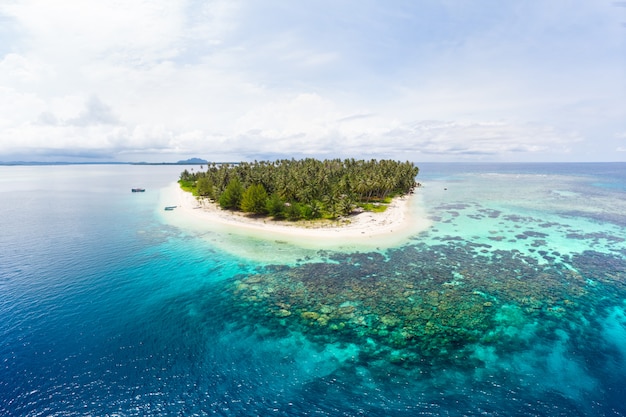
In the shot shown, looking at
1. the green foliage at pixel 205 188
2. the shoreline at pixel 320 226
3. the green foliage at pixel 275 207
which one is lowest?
the shoreline at pixel 320 226

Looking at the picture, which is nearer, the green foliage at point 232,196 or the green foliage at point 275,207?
the green foliage at point 275,207

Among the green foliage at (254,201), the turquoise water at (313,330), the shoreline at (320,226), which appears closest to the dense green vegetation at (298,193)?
the green foliage at (254,201)

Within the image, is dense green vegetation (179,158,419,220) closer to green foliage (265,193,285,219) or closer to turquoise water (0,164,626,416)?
green foliage (265,193,285,219)

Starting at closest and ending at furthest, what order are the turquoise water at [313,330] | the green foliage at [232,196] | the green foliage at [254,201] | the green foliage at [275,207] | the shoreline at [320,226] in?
the turquoise water at [313,330] → the shoreline at [320,226] → the green foliage at [275,207] → the green foliage at [254,201] → the green foliage at [232,196]

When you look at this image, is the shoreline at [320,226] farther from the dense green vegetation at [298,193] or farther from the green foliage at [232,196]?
the dense green vegetation at [298,193]

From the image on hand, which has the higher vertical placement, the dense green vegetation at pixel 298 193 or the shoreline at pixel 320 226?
the dense green vegetation at pixel 298 193

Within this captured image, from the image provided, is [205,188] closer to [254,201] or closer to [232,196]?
[232,196]

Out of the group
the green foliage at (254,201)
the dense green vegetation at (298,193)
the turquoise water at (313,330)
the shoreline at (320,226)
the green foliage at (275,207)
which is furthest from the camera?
the green foliage at (254,201)

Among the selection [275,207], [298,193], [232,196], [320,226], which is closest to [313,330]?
[320,226]
